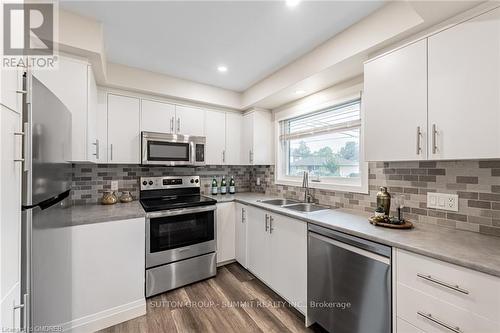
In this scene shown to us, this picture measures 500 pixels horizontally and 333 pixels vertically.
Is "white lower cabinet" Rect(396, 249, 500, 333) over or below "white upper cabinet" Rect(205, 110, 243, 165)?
below

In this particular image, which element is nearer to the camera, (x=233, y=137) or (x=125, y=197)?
(x=125, y=197)

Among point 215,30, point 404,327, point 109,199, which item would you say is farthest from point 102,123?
point 404,327

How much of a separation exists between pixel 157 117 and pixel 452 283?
294 centimetres

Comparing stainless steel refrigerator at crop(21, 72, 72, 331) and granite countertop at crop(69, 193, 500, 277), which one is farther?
granite countertop at crop(69, 193, 500, 277)

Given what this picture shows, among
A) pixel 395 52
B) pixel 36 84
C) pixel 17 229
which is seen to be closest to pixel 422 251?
pixel 395 52

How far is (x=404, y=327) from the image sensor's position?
119 centimetres

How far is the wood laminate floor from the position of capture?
1778 millimetres

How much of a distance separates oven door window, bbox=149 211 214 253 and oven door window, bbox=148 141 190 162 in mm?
758

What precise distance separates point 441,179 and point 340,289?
3.52 feet

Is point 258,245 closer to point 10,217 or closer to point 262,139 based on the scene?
point 262,139

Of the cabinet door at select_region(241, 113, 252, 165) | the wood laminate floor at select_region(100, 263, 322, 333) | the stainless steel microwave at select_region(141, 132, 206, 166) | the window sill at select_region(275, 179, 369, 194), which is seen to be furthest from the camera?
the cabinet door at select_region(241, 113, 252, 165)

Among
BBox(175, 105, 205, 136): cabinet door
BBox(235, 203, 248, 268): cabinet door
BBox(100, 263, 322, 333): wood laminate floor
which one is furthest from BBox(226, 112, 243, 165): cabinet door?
BBox(100, 263, 322, 333): wood laminate floor

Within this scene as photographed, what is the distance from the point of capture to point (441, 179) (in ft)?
5.02

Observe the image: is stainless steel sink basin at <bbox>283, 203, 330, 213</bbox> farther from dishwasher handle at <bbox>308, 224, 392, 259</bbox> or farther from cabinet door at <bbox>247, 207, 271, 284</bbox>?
dishwasher handle at <bbox>308, 224, 392, 259</bbox>
